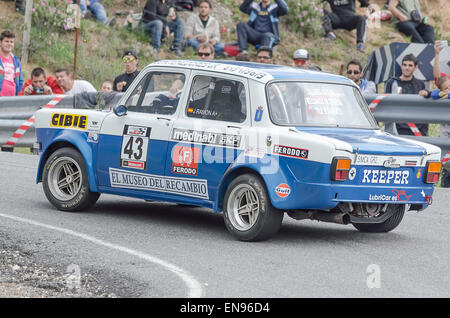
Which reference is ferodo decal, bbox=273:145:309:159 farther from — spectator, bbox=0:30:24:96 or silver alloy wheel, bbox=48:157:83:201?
spectator, bbox=0:30:24:96

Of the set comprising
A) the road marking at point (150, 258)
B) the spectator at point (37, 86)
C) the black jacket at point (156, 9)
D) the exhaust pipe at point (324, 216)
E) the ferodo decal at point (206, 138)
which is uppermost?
the black jacket at point (156, 9)

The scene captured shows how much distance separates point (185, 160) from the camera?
9.66m

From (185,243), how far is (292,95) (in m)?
1.82

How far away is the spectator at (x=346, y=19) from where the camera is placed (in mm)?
23797

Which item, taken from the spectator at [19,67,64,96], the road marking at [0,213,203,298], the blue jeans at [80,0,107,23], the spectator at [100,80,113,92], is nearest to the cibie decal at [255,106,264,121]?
the road marking at [0,213,203,298]

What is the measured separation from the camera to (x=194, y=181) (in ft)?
31.5

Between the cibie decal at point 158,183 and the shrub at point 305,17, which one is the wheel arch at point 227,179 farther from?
the shrub at point 305,17

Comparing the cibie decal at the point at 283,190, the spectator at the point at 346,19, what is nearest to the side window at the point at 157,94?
the cibie decal at the point at 283,190

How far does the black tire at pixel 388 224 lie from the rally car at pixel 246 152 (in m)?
0.01

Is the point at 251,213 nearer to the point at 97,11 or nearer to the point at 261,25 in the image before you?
the point at 261,25

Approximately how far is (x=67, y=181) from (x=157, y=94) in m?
1.50

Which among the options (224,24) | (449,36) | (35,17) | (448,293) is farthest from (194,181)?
(449,36)

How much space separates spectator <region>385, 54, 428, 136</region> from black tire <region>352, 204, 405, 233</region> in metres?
4.49

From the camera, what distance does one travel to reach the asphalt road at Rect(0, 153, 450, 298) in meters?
7.22
